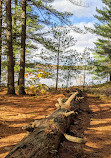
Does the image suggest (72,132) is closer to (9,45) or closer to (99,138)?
(99,138)

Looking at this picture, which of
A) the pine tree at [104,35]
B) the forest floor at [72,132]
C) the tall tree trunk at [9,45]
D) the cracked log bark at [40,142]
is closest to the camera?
the cracked log bark at [40,142]

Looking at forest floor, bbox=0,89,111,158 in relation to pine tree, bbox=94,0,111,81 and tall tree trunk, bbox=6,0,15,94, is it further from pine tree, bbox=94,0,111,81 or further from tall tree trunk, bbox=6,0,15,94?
pine tree, bbox=94,0,111,81

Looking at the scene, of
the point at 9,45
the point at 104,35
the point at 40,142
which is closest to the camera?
the point at 40,142

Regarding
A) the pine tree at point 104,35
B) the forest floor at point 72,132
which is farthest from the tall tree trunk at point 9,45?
the pine tree at point 104,35

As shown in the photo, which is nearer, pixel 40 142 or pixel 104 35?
pixel 40 142

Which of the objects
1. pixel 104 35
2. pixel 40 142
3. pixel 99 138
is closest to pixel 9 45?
pixel 99 138

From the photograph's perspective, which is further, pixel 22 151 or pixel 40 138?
pixel 40 138

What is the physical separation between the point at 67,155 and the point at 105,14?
2124 centimetres

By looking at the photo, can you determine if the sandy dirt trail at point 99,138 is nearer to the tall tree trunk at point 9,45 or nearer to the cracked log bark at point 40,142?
the cracked log bark at point 40,142

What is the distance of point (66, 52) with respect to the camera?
41.2 ft

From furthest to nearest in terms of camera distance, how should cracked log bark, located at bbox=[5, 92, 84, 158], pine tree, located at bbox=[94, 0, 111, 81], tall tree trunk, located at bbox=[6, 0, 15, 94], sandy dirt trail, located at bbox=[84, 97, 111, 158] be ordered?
pine tree, located at bbox=[94, 0, 111, 81] < tall tree trunk, located at bbox=[6, 0, 15, 94] < sandy dirt trail, located at bbox=[84, 97, 111, 158] < cracked log bark, located at bbox=[5, 92, 84, 158]

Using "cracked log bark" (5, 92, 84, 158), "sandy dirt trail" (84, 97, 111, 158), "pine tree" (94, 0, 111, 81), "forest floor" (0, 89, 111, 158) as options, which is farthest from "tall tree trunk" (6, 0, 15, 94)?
"pine tree" (94, 0, 111, 81)

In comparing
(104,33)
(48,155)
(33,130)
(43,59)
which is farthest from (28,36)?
(104,33)

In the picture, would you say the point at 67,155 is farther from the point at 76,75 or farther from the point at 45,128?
the point at 76,75
